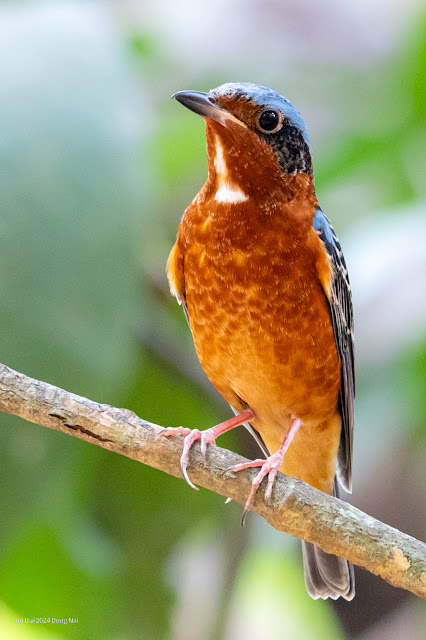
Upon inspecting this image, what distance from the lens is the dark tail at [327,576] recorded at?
7.06 ft

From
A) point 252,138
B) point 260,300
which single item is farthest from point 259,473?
point 252,138

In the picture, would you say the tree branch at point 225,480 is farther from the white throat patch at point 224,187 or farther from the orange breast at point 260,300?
the white throat patch at point 224,187

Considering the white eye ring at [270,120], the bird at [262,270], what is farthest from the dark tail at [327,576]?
the white eye ring at [270,120]

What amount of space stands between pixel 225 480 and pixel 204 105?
82 centimetres

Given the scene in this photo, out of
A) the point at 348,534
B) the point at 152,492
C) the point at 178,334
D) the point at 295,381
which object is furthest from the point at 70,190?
the point at 348,534

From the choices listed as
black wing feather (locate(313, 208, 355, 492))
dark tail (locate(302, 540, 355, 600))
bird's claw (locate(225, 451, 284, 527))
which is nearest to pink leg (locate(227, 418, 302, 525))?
bird's claw (locate(225, 451, 284, 527))

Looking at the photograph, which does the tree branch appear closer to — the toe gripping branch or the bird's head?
the toe gripping branch

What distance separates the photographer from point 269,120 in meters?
1.72

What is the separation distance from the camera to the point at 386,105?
2570 millimetres

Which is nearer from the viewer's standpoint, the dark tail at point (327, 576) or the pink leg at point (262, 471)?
the pink leg at point (262, 471)

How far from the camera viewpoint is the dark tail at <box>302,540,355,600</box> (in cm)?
215

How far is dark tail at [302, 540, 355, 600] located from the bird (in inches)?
17.2

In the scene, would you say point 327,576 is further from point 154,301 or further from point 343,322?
point 154,301

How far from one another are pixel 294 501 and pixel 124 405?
0.60 meters
